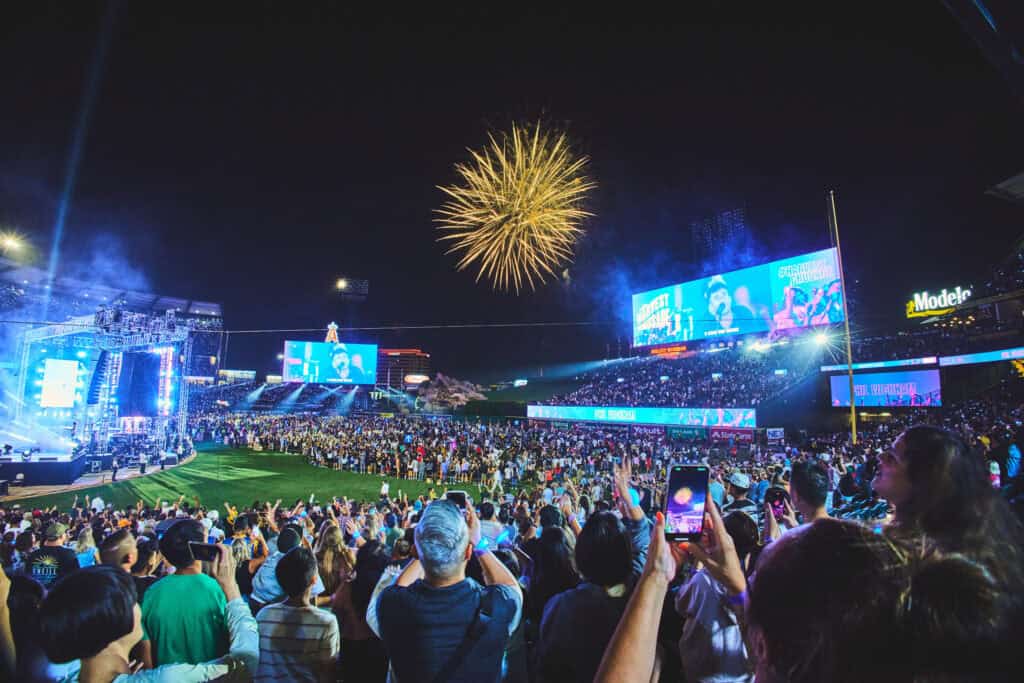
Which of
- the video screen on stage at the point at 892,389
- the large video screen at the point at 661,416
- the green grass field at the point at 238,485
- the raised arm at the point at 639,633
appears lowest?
the green grass field at the point at 238,485

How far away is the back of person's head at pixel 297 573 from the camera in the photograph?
8.84ft

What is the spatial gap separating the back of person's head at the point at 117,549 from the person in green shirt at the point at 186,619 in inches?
56.8

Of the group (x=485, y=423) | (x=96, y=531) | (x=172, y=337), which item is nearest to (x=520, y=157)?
(x=96, y=531)

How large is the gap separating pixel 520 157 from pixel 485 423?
1072 inches

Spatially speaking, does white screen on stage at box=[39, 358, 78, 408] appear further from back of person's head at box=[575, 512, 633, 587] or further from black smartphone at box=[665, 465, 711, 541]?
black smartphone at box=[665, 465, 711, 541]

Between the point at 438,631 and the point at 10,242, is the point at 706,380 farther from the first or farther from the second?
the point at 10,242

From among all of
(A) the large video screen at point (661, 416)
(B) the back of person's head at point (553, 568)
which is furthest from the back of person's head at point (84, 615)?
(A) the large video screen at point (661, 416)

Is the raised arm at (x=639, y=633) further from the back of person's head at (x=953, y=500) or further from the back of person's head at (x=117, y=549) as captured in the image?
the back of person's head at (x=117, y=549)

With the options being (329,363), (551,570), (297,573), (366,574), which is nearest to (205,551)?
(297,573)

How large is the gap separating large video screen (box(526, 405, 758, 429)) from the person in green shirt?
1075 inches

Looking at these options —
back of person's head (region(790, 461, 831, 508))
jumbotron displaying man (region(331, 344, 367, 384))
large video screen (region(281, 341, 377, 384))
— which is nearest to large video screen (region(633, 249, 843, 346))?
large video screen (region(281, 341, 377, 384))

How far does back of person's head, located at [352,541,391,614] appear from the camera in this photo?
133 inches

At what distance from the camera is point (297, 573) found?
270 centimetres

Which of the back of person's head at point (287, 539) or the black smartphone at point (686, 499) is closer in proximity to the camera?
the black smartphone at point (686, 499)
